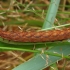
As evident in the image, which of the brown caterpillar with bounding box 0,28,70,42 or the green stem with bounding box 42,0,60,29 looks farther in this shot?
the green stem with bounding box 42,0,60,29

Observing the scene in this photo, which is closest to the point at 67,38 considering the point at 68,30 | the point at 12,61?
the point at 68,30

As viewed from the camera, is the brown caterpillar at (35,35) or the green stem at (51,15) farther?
the green stem at (51,15)

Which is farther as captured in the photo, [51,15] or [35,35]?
[51,15]

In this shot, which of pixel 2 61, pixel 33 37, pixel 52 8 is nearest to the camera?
pixel 33 37

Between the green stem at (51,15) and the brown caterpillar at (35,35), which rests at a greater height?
the green stem at (51,15)

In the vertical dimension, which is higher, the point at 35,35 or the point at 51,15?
the point at 51,15

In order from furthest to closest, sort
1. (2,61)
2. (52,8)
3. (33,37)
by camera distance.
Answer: (2,61), (52,8), (33,37)

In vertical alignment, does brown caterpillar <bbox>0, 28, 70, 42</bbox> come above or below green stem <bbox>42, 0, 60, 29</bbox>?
below

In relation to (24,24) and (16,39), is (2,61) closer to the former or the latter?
(24,24)
